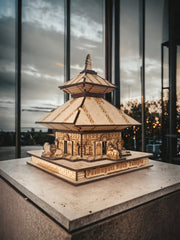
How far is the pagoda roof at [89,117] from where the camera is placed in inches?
48.7

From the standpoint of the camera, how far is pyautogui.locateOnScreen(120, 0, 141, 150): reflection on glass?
2516mm

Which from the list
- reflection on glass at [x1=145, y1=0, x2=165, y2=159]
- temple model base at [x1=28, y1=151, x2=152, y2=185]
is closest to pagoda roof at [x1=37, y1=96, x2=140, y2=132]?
temple model base at [x1=28, y1=151, x2=152, y2=185]

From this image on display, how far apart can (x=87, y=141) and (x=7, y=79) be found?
1.27 metres

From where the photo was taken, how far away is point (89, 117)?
1.28 m

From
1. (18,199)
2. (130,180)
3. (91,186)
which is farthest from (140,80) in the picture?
(18,199)

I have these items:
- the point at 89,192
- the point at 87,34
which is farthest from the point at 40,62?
the point at 89,192

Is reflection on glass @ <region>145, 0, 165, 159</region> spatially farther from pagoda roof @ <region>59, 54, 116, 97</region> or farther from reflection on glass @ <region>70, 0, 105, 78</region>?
pagoda roof @ <region>59, 54, 116, 97</region>

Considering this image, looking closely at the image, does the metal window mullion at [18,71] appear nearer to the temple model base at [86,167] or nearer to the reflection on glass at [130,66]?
the temple model base at [86,167]

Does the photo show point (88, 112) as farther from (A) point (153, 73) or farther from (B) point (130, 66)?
(B) point (130, 66)

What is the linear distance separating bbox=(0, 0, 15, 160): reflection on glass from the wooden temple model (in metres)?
0.57

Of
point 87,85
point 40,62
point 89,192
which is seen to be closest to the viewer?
point 89,192

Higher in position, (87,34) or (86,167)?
(87,34)

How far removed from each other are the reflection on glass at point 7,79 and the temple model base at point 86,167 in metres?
0.61

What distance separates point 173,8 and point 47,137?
239 cm
